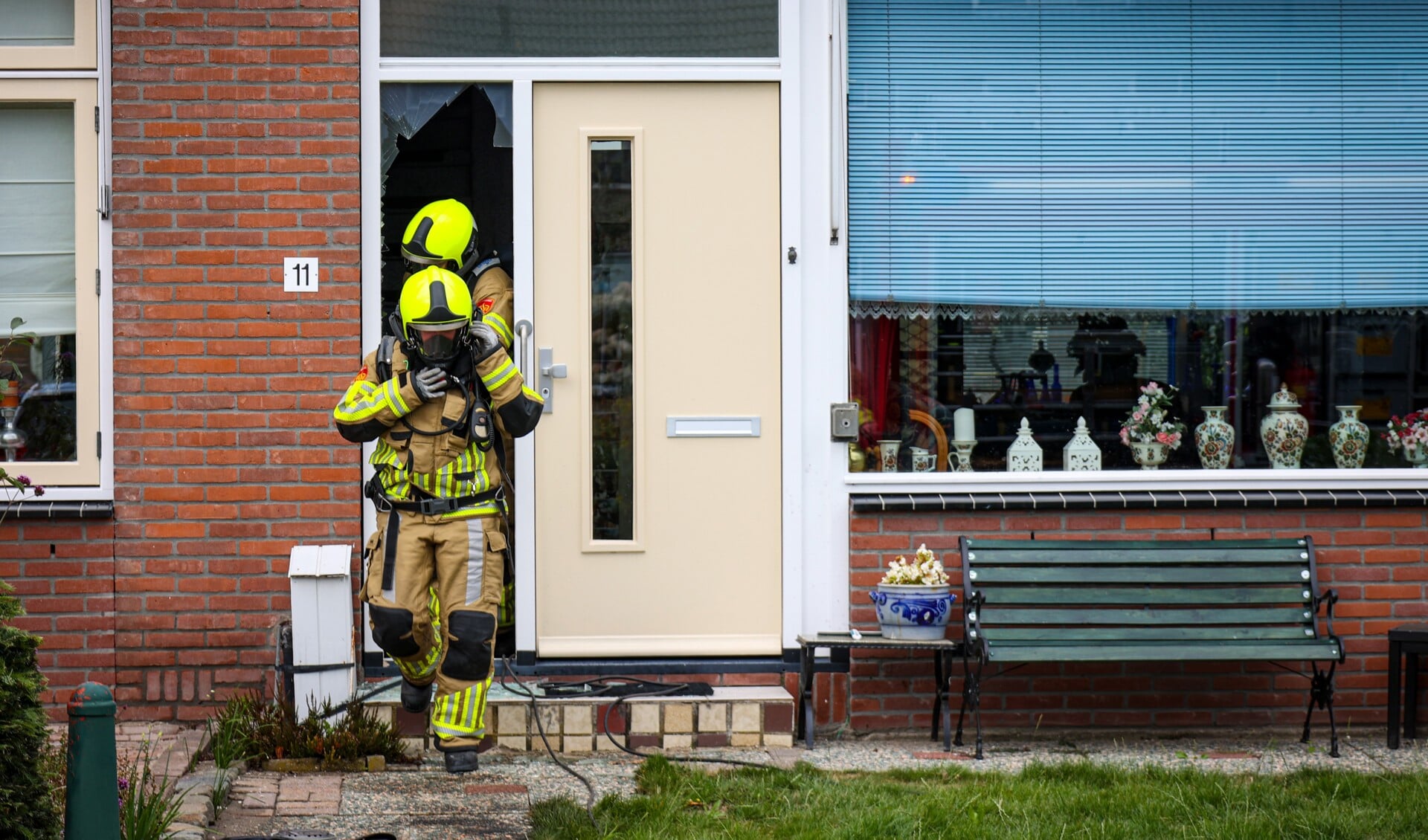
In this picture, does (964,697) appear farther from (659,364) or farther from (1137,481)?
(659,364)

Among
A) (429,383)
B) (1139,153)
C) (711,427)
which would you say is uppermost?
(1139,153)

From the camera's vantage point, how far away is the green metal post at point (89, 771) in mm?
3459

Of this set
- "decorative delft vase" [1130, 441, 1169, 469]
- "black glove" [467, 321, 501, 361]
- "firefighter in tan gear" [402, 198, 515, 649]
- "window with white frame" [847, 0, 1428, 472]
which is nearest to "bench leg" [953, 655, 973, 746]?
"window with white frame" [847, 0, 1428, 472]

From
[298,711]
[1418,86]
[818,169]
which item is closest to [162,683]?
[298,711]

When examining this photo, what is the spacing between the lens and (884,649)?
6.30 m

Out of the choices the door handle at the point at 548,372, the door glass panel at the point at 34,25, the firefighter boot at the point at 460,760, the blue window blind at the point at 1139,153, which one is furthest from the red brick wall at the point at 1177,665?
the door glass panel at the point at 34,25

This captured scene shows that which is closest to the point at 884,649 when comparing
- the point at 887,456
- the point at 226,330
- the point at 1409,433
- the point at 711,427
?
the point at 887,456

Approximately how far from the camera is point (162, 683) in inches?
240

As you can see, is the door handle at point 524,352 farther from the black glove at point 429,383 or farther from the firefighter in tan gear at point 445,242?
the black glove at point 429,383

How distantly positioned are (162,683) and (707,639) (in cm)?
228

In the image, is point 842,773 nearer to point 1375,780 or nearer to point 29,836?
point 1375,780

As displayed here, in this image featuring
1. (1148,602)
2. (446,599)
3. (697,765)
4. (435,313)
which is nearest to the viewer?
(435,313)

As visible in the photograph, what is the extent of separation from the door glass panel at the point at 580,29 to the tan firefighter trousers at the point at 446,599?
85.4 inches

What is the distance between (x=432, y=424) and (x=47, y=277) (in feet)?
7.21
